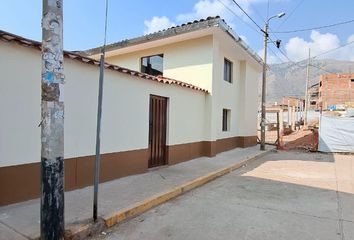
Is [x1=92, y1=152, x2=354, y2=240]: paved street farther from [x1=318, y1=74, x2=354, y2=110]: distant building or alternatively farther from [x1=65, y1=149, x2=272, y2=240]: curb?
[x1=318, y1=74, x2=354, y2=110]: distant building

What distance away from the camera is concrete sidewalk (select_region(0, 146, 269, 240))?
438cm

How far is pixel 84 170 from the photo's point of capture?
6766mm

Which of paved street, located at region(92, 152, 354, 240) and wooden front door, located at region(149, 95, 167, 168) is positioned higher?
wooden front door, located at region(149, 95, 167, 168)

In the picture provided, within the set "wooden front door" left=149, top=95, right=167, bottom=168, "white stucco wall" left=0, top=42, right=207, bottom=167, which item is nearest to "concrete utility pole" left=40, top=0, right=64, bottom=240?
"white stucco wall" left=0, top=42, right=207, bottom=167

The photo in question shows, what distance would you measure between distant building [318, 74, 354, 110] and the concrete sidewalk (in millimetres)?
52126

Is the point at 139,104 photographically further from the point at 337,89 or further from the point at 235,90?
the point at 337,89

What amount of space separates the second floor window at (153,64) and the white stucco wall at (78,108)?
3.54 metres

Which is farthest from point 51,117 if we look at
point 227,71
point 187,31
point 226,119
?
point 226,119

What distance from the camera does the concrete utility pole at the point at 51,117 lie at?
12.7ft

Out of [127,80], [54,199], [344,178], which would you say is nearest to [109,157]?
[127,80]

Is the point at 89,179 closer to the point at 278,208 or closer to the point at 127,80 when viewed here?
the point at 127,80

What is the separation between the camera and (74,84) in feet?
21.2

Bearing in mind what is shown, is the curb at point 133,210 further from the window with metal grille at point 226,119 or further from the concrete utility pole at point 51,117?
the window with metal grille at point 226,119

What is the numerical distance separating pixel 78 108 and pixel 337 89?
57804 mm
